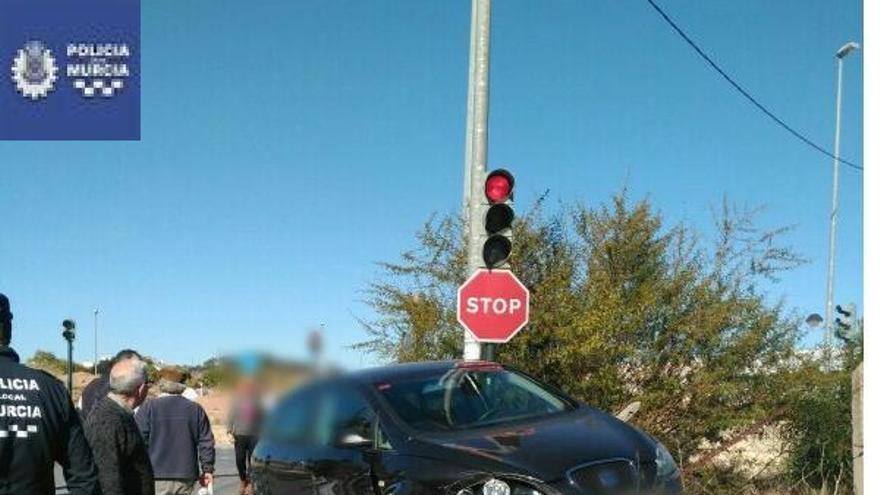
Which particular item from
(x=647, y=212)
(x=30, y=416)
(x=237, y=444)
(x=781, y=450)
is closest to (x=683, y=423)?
(x=781, y=450)

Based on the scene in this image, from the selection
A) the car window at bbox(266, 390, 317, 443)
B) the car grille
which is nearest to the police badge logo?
the car window at bbox(266, 390, 317, 443)

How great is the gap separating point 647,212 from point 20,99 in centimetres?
781

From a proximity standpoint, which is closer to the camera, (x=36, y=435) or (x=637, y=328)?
(x=36, y=435)

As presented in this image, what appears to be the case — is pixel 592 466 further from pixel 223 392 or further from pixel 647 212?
pixel 647 212

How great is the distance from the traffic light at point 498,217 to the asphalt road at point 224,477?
4252 mm

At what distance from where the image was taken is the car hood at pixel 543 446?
6.54 m

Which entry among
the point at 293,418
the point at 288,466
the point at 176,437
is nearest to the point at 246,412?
the point at 293,418

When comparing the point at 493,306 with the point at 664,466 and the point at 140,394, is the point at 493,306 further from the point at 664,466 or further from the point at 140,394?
the point at 140,394

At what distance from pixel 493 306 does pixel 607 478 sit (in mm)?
4460

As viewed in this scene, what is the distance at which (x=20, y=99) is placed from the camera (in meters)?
12.8

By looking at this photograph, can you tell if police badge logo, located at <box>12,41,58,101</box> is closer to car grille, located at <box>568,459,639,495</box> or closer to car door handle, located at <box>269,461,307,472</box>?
car door handle, located at <box>269,461,307,472</box>

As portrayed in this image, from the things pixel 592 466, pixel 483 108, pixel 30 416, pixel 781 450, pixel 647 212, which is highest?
pixel 483 108

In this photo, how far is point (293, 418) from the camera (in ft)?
27.9

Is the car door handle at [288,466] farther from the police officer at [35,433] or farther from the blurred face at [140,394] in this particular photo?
the police officer at [35,433]
